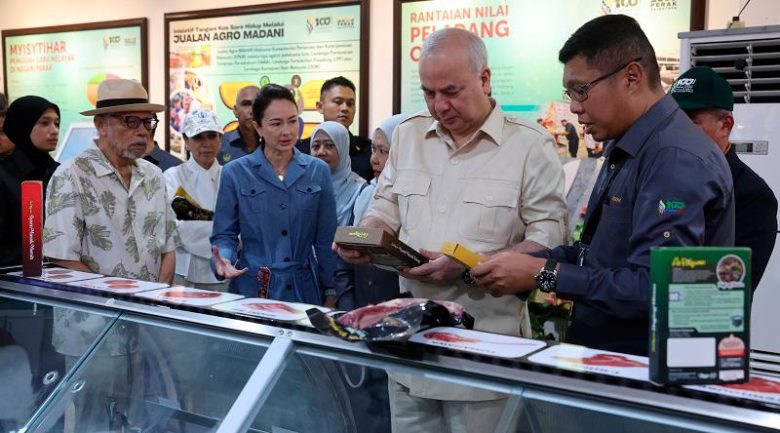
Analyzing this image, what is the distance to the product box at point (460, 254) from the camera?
1719mm

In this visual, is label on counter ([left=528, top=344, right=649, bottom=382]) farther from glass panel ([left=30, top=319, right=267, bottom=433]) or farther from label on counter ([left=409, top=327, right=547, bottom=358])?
glass panel ([left=30, top=319, right=267, bottom=433])

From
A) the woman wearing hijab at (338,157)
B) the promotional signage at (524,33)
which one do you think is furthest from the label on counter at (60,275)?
the promotional signage at (524,33)

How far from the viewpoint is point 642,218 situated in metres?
1.48

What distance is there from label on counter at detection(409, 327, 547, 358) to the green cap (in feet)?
4.60

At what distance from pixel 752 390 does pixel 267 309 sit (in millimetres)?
1020

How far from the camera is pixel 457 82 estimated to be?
2.05 m

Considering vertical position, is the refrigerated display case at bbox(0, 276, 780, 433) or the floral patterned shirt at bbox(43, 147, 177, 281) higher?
the floral patterned shirt at bbox(43, 147, 177, 281)

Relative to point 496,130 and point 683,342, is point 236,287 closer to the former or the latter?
point 496,130

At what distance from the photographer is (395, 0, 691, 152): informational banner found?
4.32m

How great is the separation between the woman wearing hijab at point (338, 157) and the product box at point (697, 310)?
2702 millimetres

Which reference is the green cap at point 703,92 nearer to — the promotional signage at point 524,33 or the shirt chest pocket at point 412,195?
the shirt chest pocket at point 412,195

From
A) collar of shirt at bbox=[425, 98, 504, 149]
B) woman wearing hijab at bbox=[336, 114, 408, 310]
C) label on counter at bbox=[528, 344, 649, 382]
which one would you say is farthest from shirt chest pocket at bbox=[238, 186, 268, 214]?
label on counter at bbox=[528, 344, 649, 382]

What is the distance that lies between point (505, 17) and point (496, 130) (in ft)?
9.10

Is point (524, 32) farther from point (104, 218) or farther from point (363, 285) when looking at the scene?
point (104, 218)
